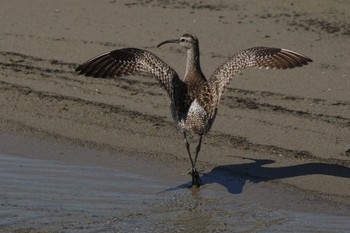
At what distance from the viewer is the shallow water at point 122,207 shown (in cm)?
809

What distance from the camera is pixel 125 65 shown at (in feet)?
30.8

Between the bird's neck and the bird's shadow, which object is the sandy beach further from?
the bird's neck

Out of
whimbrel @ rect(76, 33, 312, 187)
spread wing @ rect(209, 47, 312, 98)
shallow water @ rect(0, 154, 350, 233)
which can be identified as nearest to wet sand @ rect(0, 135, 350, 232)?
shallow water @ rect(0, 154, 350, 233)

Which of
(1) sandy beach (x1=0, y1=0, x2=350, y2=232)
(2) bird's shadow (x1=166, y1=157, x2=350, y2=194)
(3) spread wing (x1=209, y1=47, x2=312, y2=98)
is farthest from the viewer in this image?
(3) spread wing (x1=209, y1=47, x2=312, y2=98)

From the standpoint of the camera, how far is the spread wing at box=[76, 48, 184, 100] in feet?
30.3

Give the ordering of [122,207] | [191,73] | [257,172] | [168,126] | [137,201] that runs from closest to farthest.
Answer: [122,207] → [137,201] → [257,172] → [191,73] → [168,126]

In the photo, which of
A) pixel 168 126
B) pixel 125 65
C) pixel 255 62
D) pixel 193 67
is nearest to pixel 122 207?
pixel 125 65

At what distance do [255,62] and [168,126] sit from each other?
1.40 metres

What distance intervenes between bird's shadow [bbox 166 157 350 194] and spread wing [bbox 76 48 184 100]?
92 centimetres

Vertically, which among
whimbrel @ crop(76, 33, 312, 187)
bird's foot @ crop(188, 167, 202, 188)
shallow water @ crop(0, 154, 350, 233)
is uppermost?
whimbrel @ crop(76, 33, 312, 187)

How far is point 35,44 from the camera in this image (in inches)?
538

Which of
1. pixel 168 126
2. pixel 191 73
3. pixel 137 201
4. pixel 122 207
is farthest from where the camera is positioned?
pixel 168 126

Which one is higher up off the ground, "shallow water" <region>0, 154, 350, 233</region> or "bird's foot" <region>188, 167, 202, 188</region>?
"bird's foot" <region>188, 167, 202, 188</region>

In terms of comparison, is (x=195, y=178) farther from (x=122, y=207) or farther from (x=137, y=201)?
(x=122, y=207)
